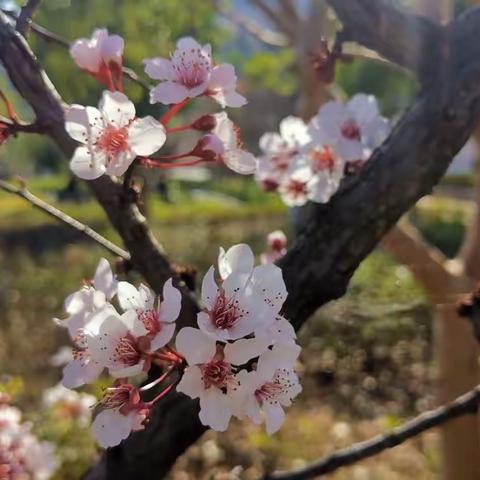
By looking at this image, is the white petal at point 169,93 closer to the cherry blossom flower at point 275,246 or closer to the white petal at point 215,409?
the white petal at point 215,409

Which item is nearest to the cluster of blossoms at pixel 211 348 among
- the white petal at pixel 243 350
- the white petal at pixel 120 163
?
the white petal at pixel 243 350

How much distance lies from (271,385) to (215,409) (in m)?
0.07

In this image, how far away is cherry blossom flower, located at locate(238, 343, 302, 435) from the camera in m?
0.79

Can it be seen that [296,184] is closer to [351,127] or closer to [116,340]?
[351,127]

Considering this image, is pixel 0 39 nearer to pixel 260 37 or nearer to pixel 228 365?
pixel 228 365

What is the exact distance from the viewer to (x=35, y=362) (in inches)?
203

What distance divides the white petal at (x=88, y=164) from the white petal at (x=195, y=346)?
0.81 ft

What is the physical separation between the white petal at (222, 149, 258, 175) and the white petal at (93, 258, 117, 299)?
0.21m

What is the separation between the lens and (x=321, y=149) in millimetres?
1374

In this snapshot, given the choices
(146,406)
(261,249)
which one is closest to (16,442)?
(146,406)

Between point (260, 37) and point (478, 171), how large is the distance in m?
1.06

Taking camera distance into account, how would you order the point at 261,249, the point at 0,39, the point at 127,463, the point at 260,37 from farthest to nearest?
the point at 261,249 → the point at 260,37 → the point at 127,463 → the point at 0,39

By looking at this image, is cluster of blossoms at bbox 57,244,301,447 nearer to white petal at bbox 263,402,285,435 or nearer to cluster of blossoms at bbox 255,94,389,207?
white petal at bbox 263,402,285,435

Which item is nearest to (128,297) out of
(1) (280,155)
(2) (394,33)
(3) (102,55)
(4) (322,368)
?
(3) (102,55)
